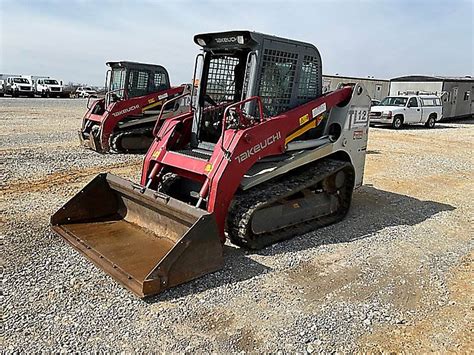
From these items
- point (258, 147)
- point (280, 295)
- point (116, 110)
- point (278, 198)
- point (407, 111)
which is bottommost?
point (280, 295)

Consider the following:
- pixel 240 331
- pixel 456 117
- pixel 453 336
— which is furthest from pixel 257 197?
pixel 456 117

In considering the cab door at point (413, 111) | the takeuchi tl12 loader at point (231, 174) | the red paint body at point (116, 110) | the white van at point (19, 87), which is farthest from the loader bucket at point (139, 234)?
the white van at point (19, 87)

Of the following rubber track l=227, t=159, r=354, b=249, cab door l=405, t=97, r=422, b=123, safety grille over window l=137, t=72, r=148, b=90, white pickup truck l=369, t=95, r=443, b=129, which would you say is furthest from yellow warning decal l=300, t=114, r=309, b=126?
cab door l=405, t=97, r=422, b=123

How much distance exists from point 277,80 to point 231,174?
148cm

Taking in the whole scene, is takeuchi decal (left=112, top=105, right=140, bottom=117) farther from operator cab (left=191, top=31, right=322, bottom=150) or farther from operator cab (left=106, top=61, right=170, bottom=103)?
operator cab (left=191, top=31, right=322, bottom=150)

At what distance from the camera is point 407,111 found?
20.6m

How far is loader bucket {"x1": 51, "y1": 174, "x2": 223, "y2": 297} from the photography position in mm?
3850

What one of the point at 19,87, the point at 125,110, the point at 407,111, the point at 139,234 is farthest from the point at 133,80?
the point at 19,87

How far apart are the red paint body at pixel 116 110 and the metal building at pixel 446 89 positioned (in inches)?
674

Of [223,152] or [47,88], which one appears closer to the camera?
[223,152]

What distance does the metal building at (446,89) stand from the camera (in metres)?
25.4

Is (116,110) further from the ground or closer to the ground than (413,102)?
closer to the ground

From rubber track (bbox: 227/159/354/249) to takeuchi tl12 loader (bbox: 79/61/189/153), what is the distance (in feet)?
22.6

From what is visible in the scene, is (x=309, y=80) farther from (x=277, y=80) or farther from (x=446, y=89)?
(x=446, y=89)
